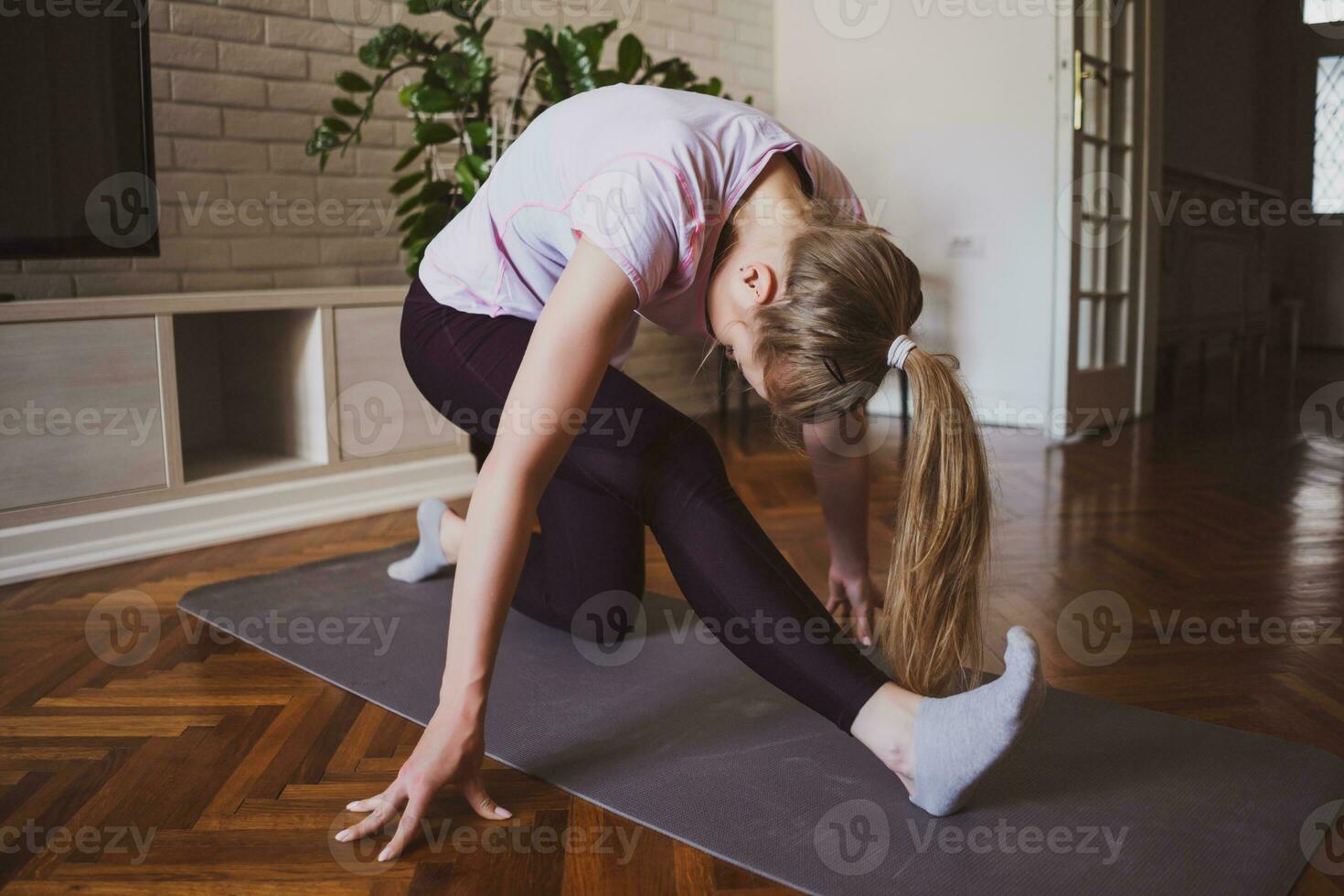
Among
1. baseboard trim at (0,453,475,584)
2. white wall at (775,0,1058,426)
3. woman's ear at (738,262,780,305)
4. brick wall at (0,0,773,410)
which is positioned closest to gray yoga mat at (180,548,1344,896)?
woman's ear at (738,262,780,305)

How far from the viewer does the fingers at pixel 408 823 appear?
1.10 meters

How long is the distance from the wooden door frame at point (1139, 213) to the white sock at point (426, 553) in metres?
2.61

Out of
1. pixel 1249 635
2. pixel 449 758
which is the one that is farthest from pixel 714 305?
pixel 1249 635

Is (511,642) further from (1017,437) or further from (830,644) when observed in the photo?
(1017,437)

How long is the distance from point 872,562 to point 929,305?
2.37 metres

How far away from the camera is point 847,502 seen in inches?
61.4

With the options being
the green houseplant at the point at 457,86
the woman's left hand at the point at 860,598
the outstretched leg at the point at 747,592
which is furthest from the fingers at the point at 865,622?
the green houseplant at the point at 457,86

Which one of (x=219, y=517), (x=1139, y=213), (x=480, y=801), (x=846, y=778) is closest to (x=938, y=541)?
(x=846, y=778)

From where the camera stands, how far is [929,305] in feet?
14.5

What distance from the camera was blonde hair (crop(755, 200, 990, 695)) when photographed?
3.69 ft

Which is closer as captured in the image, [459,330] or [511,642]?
[459,330]

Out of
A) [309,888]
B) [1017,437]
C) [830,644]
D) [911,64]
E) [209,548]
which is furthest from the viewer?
[911,64]

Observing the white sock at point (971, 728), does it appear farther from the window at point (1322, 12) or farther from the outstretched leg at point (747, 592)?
the window at point (1322, 12)

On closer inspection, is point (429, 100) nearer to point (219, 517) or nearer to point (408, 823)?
point (219, 517)
